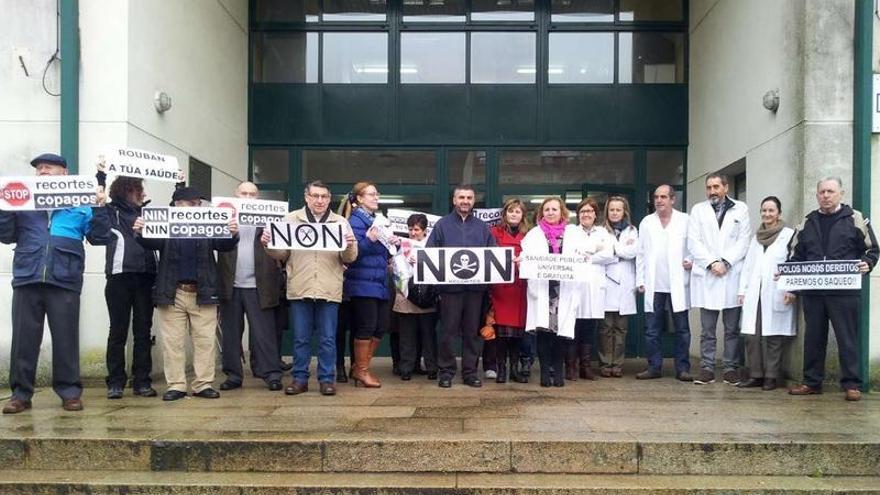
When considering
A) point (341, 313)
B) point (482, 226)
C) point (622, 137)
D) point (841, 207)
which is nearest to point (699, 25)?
point (622, 137)

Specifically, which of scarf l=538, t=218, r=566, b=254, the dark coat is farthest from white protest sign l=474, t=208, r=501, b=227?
the dark coat

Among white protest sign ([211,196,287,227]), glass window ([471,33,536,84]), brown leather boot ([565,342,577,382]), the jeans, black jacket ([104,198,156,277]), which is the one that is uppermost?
glass window ([471,33,536,84])

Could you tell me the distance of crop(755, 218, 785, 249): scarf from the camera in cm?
805

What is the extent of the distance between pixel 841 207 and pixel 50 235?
7.30 metres

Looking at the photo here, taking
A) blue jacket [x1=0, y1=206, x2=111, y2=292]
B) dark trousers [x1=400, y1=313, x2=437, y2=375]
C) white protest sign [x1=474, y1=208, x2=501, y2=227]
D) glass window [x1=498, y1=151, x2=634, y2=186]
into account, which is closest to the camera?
blue jacket [x1=0, y1=206, x2=111, y2=292]

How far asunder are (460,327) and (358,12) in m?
6.03

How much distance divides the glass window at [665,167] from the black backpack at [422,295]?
4.92m

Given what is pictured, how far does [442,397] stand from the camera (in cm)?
740

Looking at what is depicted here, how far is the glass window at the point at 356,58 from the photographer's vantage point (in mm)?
11781

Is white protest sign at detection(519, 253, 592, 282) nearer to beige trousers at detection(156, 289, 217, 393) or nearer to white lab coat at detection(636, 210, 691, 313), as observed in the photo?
white lab coat at detection(636, 210, 691, 313)

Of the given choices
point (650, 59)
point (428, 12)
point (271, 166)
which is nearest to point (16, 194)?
point (271, 166)

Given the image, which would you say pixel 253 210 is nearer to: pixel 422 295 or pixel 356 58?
pixel 422 295

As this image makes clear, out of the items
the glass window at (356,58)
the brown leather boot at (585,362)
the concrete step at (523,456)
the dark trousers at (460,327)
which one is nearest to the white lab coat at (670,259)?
the brown leather boot at (585,362)

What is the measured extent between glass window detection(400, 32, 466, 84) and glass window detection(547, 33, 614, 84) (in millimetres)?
1403
